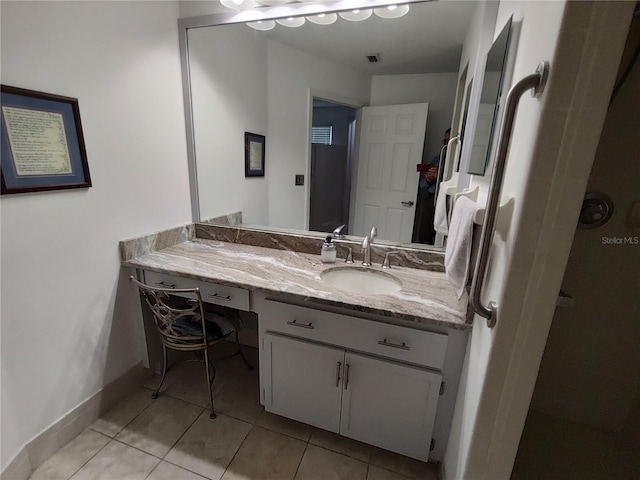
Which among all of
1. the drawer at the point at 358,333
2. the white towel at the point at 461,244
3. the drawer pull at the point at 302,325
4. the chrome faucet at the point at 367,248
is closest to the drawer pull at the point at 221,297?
the drawer at the point at 358,333

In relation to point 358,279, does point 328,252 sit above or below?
above

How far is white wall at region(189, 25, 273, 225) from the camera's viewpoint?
5.71ft

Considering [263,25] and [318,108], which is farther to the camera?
[318,108]

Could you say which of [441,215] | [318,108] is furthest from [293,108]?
[441,215]

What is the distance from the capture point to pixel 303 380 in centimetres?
132

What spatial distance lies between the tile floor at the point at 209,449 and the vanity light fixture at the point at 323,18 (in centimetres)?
205

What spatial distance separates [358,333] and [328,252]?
49 cm

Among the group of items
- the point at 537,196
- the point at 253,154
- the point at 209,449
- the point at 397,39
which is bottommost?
the point at 209,449

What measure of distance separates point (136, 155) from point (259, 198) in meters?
0.73

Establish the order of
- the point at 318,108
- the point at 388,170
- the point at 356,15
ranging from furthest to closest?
the point at 318,108
the point at 388,170
the point at 356,15

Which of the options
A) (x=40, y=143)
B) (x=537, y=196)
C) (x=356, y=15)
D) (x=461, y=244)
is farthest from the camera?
(x=356, y=15)

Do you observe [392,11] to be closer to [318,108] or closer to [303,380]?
[318,108]

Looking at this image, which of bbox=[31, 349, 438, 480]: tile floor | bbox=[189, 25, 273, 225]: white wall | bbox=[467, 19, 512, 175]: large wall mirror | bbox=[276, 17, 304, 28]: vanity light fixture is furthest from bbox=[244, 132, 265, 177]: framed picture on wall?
bbox=[31, 349, 438, 480]: tile floor

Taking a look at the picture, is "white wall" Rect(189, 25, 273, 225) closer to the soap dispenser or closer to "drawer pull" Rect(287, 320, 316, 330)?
the soap dispenser
